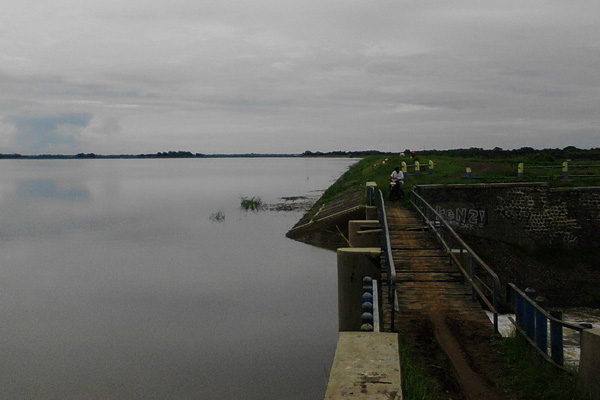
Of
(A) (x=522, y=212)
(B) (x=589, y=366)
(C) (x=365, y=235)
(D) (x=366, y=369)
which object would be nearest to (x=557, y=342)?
(B) (x=589, y=366)

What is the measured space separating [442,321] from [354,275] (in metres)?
3.68

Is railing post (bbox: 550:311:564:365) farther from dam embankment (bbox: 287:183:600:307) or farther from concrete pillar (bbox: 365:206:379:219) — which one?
dam embankment (bbox: 287:183:600:307)

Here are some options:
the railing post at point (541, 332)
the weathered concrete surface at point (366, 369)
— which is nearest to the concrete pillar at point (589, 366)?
the railing post at point (541, 332)

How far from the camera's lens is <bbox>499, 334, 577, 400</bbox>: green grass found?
21.2 feet

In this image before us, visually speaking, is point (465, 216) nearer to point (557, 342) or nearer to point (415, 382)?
point (557, 342)

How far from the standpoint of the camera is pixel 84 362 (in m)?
14.9

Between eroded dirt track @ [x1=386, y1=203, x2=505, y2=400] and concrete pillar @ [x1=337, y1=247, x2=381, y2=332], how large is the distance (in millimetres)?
686

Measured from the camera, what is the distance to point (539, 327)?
25.2ft

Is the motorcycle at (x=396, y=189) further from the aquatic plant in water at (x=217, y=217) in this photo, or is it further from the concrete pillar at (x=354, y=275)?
the aquatic plant in water at (x=217, y=217)

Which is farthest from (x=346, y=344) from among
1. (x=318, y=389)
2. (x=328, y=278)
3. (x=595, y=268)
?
(x=595, y=268)

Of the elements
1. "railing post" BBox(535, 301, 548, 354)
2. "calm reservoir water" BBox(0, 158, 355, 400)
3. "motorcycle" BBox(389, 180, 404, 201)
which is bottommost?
"calm reservoir water" BBox(0, 158, 355, 400)

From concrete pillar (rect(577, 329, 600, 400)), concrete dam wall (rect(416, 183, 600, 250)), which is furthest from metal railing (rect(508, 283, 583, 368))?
concrete dam wall (rect(416, 183, 600, 250))

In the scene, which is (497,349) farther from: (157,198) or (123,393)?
(157,198)

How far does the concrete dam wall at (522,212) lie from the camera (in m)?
25.8
